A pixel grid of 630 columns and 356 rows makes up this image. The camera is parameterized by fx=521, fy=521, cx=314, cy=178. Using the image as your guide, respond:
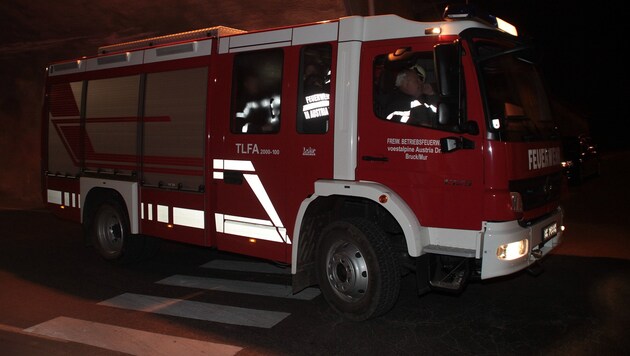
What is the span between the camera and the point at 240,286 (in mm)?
6555

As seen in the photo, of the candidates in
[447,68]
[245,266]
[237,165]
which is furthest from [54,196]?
[447,68]

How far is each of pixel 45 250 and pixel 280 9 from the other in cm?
672

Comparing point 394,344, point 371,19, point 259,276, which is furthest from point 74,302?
point 371,19

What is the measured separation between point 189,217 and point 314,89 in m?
2.42

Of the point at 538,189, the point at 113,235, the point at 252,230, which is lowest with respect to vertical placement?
the point at 113,235

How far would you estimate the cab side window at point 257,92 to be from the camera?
226 inches

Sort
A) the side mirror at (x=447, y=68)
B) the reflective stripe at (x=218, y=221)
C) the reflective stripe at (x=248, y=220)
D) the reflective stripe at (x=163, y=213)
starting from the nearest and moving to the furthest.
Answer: the side mirror at (x=447, y=68) < the reflective stripe at (x=248, y=220) < the reflective stripe at (x=218, y=221) < the reflective stripe at (x=163, y=213)

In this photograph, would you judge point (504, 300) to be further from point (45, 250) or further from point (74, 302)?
point (45, 250)

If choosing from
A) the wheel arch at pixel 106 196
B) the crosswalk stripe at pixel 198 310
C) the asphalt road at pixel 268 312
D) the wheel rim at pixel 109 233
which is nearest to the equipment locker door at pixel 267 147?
the crosswalk stripe at pixel 198 310

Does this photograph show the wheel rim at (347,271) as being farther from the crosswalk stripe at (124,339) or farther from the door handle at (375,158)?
the crosswalk stripe at (124,339)

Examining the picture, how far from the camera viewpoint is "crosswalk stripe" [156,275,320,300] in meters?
6.16

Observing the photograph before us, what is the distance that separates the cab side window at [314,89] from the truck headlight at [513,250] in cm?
204

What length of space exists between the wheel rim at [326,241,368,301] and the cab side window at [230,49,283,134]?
1.50 m

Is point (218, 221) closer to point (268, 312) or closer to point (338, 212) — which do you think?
point (268, 312)
